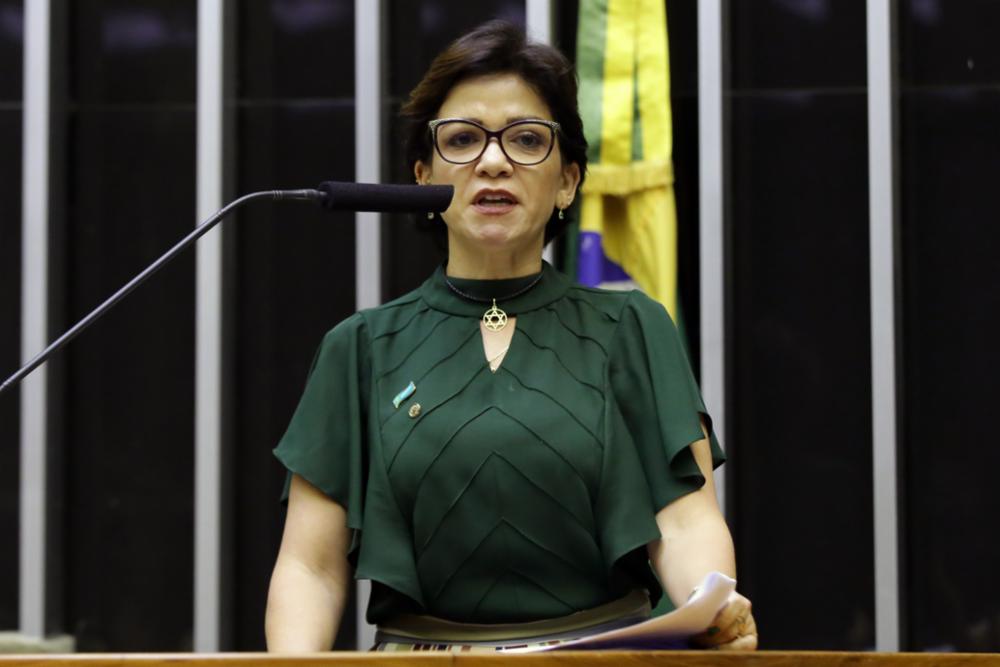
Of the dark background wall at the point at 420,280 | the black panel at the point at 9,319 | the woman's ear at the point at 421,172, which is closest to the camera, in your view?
the woman's ear at the point at 421,172

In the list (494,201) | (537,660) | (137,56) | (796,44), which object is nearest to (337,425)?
(494,201)

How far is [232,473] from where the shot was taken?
506cm

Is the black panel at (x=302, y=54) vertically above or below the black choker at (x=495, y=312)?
above

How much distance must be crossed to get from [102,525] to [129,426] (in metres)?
0.34

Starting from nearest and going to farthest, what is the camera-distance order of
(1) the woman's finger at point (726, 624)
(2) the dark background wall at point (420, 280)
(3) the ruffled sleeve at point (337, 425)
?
(1) the woman's finger at point (726, 624) < (3) the ruffled sleeve at point (337, 425) < (2) the dark background wall at point (420, 280)

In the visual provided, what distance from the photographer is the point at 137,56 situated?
16.9 feet

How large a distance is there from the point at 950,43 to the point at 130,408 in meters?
2.89

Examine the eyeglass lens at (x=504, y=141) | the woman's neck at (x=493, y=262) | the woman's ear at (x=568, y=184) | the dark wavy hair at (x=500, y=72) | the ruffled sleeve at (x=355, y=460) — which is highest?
the dark wavy hair at (x=500, y=72)

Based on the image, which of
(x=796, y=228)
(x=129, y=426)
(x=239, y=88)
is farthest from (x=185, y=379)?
(x=796, y=228)

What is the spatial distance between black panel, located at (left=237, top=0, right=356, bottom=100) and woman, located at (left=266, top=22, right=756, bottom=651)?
2881 millimetres

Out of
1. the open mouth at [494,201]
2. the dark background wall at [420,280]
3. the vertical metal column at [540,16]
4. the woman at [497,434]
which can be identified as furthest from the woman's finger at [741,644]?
the vertical metal column at [540,16]

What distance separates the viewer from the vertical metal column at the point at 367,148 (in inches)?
194

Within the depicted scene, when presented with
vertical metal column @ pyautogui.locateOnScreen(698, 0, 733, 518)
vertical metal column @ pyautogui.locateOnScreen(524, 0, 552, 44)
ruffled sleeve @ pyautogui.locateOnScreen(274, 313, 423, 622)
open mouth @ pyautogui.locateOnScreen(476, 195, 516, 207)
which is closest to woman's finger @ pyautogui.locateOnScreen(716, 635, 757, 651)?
ruffled sleeve @ pyautogui.locateOnScreen(274, 313, 423, 622)

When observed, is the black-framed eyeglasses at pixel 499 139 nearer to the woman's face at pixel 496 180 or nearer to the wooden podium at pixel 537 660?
the woman's face at pixel 496 180
